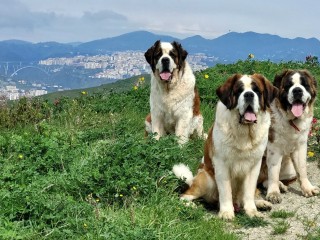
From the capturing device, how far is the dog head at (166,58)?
705cm

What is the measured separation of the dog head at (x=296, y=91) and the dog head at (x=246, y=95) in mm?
630

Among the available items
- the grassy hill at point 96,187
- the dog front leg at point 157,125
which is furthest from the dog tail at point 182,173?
the dog front leg at point 157,125

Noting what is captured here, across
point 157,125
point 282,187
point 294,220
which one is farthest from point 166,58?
point 294,220

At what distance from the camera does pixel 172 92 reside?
726 centimetres

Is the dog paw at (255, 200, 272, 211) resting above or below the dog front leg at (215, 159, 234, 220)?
below

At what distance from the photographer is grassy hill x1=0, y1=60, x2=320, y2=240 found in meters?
4.08

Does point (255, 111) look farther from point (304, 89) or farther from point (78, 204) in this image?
point (78, 204)

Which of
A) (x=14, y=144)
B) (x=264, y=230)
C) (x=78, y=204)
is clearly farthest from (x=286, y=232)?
(x=14, y=144)

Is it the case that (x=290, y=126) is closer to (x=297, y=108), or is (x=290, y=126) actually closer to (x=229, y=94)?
(x=297, y=108)

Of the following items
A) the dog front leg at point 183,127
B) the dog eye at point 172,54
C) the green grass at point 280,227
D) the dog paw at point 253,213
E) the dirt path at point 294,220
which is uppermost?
the dog eye at point 172,54

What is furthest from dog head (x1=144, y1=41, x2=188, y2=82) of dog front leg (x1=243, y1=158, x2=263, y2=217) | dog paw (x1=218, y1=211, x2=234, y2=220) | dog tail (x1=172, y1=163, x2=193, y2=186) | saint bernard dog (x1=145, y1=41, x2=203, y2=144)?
dog paw (x1=218, y1=211, x2=234, y2=220)

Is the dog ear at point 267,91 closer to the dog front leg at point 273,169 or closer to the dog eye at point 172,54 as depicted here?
the dog front leg at point 273,169

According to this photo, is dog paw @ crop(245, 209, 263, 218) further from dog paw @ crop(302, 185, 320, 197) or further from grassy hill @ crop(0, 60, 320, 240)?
dog paw @ crop(302, 185, 320, 197)

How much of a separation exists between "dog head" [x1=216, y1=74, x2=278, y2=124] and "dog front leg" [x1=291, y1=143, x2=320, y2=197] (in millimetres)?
1157
